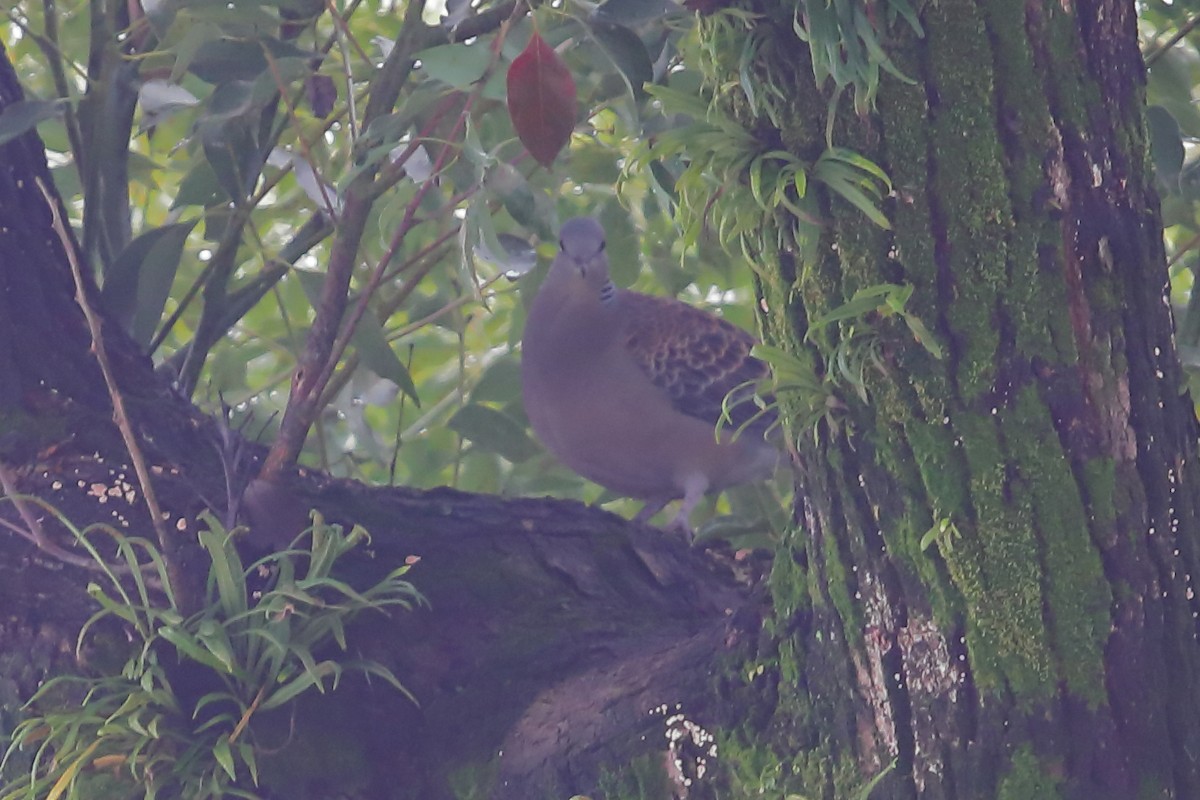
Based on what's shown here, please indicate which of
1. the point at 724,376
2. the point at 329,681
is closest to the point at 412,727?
the point at 329,681

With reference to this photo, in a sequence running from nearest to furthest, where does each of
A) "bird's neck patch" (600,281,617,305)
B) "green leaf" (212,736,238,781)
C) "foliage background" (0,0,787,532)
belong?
"green leaf" (212,736,238,781)
"foliage background" (0,0,787,532)
"bird's neck patch" (600,281,617,305)

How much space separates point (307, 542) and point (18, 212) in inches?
24.8

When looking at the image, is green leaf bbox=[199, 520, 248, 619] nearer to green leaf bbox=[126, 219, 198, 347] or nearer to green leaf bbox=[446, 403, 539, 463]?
green leaf bbox=[126, 219, 198, 347]

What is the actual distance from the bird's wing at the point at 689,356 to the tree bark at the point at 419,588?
4.04ft

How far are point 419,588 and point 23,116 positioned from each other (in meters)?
0.79

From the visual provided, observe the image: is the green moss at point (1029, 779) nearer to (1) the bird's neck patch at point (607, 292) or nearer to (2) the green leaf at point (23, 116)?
(2) the green leaf at point (23, 116)

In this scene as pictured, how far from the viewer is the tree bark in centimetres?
161

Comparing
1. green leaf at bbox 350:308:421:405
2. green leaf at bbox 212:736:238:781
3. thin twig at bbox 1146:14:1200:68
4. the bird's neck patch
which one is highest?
thin twig at bbox 1146:14:1200:68

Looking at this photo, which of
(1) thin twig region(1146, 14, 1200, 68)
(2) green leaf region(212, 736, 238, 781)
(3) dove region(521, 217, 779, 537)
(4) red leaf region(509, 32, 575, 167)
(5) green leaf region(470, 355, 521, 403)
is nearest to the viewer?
(4) red leaf region(509, 32, 575, 167)

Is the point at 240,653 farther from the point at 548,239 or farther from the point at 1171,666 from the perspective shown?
the point at 1171,666

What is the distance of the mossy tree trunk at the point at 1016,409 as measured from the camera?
126 cm

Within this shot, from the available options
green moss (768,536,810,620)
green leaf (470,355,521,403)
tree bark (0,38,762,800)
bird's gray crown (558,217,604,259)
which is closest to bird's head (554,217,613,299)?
bird's gray crown (558,217,604,259)

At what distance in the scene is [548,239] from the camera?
5.84 ft

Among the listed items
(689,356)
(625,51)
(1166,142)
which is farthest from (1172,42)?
(689,356)
